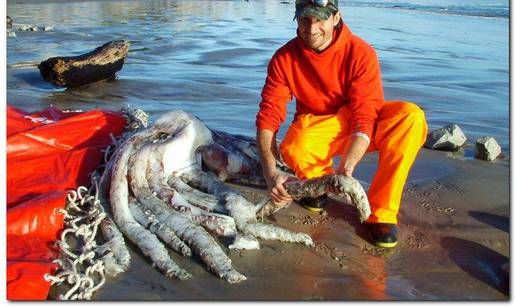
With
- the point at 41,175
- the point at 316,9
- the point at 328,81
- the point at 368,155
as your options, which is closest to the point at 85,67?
the point at 41,175

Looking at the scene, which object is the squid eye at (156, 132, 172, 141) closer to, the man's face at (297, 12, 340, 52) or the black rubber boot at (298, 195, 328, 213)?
the black rubber boot at (298, 195, 328, 213)

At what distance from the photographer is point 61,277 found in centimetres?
292

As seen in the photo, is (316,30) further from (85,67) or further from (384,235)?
(85,67)

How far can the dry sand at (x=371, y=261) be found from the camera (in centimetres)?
293

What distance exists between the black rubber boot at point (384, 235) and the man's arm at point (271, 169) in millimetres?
604

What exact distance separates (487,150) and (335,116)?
6.75 ft

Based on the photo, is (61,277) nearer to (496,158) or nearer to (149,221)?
(149,221)

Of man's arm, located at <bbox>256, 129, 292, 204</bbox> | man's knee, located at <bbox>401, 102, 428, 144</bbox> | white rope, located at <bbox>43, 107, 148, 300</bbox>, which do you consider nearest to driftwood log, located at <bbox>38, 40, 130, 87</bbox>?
white rope, located at <bbox>43, 107, 148, 300</bbox>

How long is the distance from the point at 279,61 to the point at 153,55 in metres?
8.10

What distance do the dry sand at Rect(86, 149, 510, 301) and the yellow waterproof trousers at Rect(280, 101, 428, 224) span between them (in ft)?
0.88

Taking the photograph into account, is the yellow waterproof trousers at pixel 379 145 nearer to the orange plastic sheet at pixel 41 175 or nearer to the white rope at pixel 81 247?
the white rope at pixel 81 247

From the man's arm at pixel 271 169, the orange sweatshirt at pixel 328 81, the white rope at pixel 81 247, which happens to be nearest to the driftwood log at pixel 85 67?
the white rope at pixel 81 247

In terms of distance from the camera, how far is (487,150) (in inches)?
202

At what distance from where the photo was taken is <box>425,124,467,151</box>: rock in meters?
5.39
